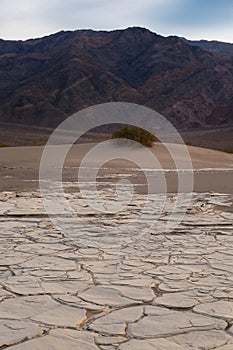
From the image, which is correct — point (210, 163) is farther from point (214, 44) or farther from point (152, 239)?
point (214, 44)

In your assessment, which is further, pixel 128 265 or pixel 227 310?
pixel 128 265

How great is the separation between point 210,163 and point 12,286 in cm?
1558

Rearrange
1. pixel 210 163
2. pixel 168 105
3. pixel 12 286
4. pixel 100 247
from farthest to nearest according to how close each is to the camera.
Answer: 1. pixel 168 105
2. pixel 210 163
3. pixel 100 247
4. pixel 12 286

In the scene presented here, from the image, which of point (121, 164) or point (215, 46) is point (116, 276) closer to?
point (121, 164)

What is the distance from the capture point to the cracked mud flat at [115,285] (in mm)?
3439

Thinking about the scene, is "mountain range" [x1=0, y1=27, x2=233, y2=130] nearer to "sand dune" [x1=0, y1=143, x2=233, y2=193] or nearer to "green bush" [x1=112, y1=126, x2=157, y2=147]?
"green bush" [x1=112, y1=126, x2=157, y2=147]

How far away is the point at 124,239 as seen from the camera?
6.45 m

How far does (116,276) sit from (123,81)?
64762 millimetres

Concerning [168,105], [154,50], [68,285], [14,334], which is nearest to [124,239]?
[68,285]

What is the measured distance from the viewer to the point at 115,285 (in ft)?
14.8

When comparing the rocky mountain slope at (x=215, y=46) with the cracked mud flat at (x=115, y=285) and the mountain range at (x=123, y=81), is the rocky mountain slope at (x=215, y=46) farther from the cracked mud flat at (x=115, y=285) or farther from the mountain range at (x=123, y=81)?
the cracked mud flat at (x=115, y=285)

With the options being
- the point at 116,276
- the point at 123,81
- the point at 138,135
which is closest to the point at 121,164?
the point at 138,135

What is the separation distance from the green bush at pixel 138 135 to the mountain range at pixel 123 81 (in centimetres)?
3533

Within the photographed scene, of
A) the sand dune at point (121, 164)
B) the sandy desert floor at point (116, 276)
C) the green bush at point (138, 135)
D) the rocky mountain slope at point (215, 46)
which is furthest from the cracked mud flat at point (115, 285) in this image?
the rocky mountain slope at point (215, 46)
